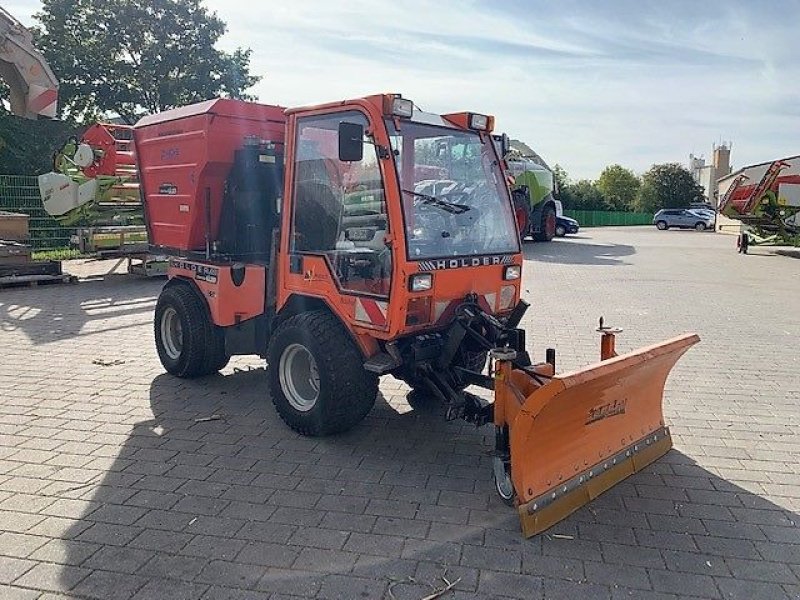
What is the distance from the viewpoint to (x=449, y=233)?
4637mm

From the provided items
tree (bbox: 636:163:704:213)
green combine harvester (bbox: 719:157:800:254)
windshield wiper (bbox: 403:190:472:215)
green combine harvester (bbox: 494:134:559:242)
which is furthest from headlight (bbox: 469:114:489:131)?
tree (bbox: 636:163:704:213)

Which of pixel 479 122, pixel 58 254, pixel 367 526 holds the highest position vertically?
pixel 479 122

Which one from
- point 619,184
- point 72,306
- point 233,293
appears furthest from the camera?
point 619,184

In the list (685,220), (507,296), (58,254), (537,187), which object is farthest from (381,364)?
(685,220)

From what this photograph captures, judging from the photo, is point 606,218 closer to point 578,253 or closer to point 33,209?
point 578,253

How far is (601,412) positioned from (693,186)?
59490 millimetres

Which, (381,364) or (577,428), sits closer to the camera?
(577,428)

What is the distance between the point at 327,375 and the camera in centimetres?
454


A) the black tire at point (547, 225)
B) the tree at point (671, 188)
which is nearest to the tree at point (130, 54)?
the black tire at point (547, 225)

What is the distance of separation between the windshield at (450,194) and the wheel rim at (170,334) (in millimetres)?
3115

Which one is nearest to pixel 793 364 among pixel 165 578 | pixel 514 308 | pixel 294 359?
pixel 514 308

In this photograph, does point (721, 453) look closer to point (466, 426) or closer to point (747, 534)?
point (747, 534)

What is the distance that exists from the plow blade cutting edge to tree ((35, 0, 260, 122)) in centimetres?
2584

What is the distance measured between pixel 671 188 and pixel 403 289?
195ft
